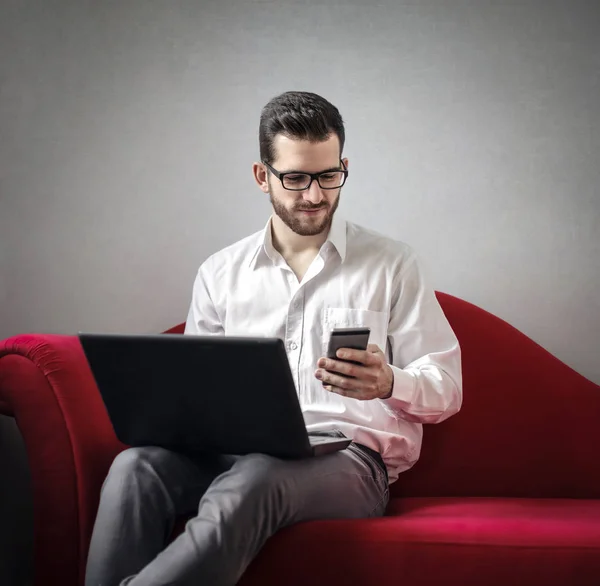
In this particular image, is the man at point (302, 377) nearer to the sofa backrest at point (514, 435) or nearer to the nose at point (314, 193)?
the nose at point (314, 193)

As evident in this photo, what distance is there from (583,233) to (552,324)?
0.30 meters

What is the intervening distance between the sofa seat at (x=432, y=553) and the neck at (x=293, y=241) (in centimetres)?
76

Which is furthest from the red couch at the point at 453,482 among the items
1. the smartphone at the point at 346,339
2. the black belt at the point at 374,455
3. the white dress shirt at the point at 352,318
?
the smartphone at the point at 346,339

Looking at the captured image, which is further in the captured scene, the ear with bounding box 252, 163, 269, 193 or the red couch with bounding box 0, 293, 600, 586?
the ear with bounding box 252, 163, 269, 193

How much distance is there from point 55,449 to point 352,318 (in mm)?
751

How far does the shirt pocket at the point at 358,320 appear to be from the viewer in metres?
1.81

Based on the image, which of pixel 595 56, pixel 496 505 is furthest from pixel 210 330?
pixel 595 56

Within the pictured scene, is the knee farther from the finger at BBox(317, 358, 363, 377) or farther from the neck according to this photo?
the neck

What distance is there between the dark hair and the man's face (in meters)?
0.02

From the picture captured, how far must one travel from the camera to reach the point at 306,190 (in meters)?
1.80

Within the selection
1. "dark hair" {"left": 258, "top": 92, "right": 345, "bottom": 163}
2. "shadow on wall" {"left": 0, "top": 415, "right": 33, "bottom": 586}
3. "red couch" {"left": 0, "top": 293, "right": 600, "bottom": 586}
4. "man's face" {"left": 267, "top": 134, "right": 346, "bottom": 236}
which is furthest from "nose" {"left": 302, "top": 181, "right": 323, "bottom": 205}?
"shadow on wall" {"left": 0, "top": 415, "right": 33, "bottom": 586}

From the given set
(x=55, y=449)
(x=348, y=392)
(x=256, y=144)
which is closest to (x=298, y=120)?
(x=256, y=144)

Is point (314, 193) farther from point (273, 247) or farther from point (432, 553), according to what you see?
point (432, 553)

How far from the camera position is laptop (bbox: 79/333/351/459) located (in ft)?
4.25
